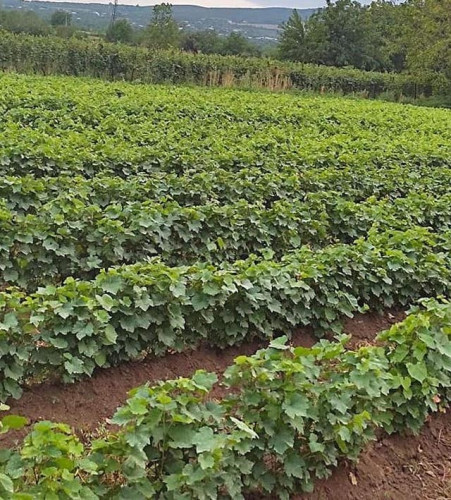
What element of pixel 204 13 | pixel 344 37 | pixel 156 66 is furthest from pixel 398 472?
pixel 204 13

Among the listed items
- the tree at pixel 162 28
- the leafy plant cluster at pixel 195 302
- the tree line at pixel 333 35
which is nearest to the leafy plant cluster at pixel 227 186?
the leafy plant cluster at pixel 195 302

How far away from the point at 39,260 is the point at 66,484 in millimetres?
3151

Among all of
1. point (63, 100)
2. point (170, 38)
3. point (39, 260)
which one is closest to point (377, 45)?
point (170, 38)

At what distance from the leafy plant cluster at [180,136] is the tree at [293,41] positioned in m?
28.9

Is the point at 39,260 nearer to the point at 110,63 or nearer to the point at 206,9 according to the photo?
the point at 110,63

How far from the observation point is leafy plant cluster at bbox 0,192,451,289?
552cm

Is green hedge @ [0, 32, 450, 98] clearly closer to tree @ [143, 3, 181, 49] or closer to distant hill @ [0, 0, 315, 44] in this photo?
tree @ [143, 3, 181, 49]

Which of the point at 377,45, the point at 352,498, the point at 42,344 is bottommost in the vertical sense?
the point at 352,498

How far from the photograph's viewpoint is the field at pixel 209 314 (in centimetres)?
304

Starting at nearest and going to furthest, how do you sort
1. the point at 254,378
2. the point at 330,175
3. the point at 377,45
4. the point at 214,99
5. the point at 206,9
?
the point at 254,378, the point at 330,175, the point at 214,99, the point at 377,45, the point at 206,9

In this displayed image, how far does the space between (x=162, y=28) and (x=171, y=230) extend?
40.4m

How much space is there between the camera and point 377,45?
153 ft

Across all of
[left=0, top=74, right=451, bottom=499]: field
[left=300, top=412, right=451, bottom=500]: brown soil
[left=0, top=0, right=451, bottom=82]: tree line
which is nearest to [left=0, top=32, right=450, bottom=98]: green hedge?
[left=0, top=0, right=451, bottom=82]: tree line

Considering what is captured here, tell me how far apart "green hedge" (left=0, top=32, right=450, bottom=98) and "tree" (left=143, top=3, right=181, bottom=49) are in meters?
14.2
